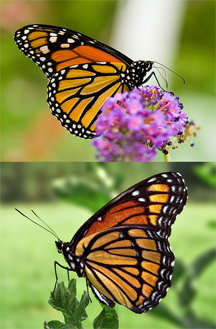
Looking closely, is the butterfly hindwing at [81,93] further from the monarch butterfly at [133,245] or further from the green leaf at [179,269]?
the green leaf at [179,269]

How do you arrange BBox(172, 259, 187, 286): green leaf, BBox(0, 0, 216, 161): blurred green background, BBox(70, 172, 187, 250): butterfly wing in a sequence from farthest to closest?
BBox(0, 0, 216, 161): blurred green background → BBox(172, 259, 187, 286): green leaf → BBox(70, 172, 187, 250): butterfly wing

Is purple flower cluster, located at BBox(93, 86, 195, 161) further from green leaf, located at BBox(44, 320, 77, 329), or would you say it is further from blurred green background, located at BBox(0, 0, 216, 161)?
blurred green background, located at BBox(0, 0, 216, 161)

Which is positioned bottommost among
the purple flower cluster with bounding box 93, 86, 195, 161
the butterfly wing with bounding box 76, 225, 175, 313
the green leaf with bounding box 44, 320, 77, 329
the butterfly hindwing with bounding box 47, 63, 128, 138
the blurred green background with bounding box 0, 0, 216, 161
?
the green leaf with bounding box 44, 320, 77, 329

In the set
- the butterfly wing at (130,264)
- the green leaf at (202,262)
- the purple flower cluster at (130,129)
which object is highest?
the purple flower cluster at (130,129)

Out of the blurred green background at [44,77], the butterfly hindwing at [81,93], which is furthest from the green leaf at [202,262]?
the blurred green background at [44,77]

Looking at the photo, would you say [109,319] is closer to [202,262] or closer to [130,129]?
[130,129]

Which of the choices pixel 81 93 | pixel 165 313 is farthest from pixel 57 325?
pixel 165 313

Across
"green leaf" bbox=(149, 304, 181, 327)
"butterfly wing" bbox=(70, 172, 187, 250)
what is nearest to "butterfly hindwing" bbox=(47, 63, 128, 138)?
"butterfly wing" bbox=(70, 172, 187, 250)
